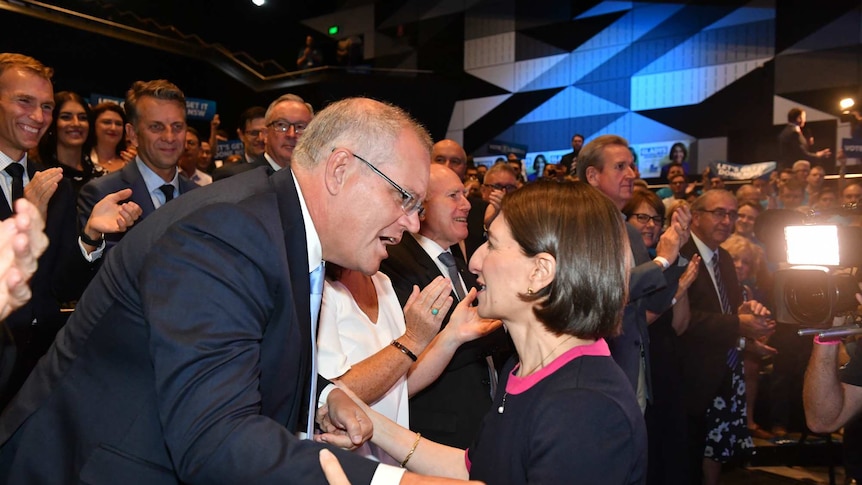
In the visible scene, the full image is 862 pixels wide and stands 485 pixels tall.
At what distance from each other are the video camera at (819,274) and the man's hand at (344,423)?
168 cm

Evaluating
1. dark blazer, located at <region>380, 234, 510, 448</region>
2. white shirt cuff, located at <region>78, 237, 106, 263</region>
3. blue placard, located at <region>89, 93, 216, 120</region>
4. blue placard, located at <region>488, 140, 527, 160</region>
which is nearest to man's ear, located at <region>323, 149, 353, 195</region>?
dark blazer, located at <region>380, 234, 510, 448</region>

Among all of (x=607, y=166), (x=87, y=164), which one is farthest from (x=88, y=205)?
(x=607, y=166)

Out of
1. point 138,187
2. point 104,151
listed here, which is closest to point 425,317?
point 138,187

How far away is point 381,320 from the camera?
8.34 feet

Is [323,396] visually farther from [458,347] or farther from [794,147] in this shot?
[794,147]

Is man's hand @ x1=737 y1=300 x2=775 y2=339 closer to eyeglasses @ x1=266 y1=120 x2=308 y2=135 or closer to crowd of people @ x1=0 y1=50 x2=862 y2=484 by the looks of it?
crowd of people @ x1=0 y1=50 x2=862 y2=484

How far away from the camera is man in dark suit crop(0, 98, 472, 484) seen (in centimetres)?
121

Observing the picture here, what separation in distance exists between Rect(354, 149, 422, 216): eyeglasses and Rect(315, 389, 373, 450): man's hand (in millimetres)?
501

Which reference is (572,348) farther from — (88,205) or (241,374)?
(88,205)

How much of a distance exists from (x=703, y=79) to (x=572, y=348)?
12.6 m

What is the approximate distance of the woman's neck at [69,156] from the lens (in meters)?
3.93

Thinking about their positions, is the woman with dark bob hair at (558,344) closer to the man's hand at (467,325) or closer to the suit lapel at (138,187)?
the man's hand at (467,325)

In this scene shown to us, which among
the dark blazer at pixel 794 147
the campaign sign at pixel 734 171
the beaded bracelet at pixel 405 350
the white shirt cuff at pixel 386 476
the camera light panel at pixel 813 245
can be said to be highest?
the dark blazer at pixel 794 147

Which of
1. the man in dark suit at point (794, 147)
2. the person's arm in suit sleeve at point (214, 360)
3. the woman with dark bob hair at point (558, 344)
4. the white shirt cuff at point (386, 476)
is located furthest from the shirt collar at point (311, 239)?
the man in dark suit at point (794, 147)
